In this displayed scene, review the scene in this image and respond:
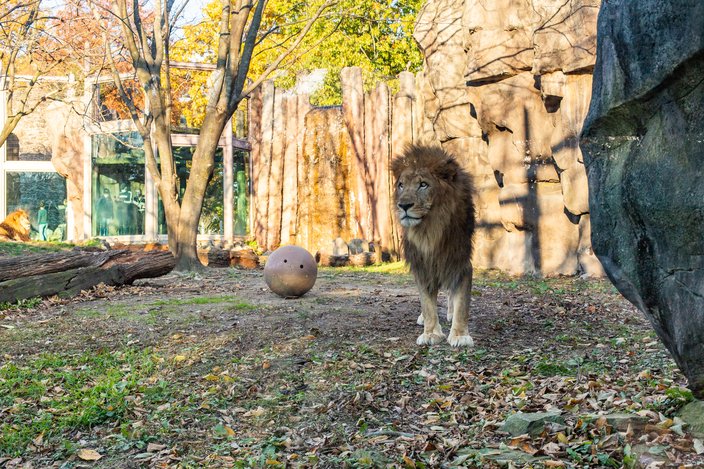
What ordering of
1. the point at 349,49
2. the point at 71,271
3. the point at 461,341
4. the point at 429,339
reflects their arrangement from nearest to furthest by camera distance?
the point at 461,341
the point at 429,339
the point at 71,271
the point at 349,49

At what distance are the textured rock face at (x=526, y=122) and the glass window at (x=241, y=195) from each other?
7431 mm

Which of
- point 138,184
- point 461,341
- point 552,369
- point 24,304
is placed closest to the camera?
point 552,369

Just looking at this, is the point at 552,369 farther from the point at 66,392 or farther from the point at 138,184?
the point at 138,184

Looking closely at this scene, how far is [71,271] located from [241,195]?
1140 centimetres

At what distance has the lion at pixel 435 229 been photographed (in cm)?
636

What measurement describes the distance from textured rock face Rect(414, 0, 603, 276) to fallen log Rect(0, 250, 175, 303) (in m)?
6.19

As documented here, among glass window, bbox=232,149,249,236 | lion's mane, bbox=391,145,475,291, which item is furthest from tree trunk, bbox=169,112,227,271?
glass window, bbox=232,149,249,236

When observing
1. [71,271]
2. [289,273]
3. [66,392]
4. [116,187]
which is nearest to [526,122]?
[289,273]

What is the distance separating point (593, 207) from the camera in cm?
388

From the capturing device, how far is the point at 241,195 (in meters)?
20.5

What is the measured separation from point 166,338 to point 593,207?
4.34 metres

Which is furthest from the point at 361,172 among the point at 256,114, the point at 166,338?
the point at 166,338

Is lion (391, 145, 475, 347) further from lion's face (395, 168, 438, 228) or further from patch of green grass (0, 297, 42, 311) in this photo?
patch of green grass (0, 297, 42, 311)

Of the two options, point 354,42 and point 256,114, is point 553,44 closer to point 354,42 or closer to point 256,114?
point 256,114
